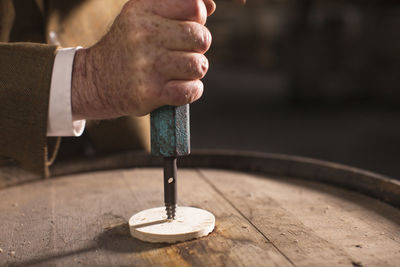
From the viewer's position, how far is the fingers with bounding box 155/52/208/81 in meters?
0.87

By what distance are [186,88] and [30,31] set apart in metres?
0.91

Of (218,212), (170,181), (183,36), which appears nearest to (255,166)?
(218,212)

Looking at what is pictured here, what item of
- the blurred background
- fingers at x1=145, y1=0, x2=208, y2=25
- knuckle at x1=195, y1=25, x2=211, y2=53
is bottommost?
the blurred background

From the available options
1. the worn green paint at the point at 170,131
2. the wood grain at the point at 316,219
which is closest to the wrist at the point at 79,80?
the worn green paint at the point at 170,131

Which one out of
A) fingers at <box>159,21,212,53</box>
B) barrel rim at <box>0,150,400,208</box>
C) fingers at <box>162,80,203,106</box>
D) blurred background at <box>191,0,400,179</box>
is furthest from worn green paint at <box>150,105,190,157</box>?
blurred background at <box>191,0,400,179</box>

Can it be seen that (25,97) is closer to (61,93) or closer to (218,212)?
(61,93)

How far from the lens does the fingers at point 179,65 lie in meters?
0.87

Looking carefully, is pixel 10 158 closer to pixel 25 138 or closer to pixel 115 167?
pixel 25 138

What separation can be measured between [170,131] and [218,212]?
A: 11.8 inches

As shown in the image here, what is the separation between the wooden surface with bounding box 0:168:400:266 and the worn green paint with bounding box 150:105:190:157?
0.19m

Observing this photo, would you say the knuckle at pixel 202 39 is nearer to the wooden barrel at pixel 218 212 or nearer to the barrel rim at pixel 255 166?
the wooden barrel at pixel 218 212

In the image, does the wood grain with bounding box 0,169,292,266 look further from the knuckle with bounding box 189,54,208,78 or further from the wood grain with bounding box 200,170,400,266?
the knuckle with bounding box 189,54,208,78

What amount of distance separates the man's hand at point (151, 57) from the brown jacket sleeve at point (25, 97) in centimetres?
8

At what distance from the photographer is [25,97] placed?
91cm
